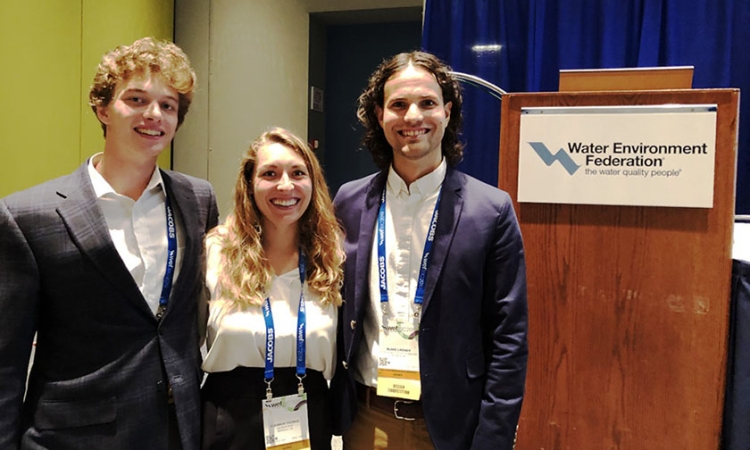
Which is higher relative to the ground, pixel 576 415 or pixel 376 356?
pixel 376 356

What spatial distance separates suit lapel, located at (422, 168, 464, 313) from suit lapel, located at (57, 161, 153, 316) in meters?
0.76

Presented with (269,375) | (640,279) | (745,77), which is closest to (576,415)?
(640,279)

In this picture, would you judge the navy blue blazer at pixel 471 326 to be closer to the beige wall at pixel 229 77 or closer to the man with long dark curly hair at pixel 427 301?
the man with long dark curly hair at pixel 427 301

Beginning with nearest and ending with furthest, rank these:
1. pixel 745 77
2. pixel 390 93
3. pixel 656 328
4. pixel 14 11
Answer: pixel 390 93 → pixel 656 328 → pixel 14 11 → pixel 745 77

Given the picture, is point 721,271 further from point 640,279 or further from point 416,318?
point 416,318

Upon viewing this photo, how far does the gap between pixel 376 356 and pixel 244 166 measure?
2.36ft

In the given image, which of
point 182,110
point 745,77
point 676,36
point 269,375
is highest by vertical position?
point 676,36

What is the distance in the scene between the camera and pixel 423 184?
5.23 feet

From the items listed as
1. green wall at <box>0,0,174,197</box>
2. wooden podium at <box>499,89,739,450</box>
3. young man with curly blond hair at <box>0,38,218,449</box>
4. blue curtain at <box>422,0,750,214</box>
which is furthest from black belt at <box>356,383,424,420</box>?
blue curtain at <box>422,0,750,214</box>

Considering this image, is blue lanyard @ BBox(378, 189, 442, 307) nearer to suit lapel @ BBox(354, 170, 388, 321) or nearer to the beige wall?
suit lapel @ BBox(354, 170, 388, 321)

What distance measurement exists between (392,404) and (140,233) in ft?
2.79

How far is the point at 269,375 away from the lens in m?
1.47

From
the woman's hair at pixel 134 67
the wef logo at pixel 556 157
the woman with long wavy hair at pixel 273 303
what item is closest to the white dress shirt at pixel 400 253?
the woman with long wavy hair at pixel 273 303

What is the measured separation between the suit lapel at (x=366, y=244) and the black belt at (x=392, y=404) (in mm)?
235
